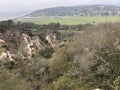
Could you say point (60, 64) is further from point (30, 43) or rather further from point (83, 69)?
point (30, 43)

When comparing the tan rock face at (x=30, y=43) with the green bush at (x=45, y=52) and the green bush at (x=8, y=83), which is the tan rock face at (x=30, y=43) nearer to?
the green bush at (x=45, y=52)

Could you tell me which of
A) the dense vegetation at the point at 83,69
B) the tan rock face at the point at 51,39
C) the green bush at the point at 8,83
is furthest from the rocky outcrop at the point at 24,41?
the green bush at the point at 8,83

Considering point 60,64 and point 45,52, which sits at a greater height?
point 60,64

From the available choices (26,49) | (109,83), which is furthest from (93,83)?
(26,49)

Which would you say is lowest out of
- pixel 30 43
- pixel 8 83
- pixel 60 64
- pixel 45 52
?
pixel 30 43

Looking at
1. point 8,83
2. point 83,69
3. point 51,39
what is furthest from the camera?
point 51,39

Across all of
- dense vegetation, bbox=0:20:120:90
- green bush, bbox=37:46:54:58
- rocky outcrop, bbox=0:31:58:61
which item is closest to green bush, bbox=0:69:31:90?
dense vegetation, bbox=0:20:120:90

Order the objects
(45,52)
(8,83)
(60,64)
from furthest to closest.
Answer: (45,52)
(60,64)
(8,83)

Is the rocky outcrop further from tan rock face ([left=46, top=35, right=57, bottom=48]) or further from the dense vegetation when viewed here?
the dense vegetation

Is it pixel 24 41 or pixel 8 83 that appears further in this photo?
pixel 24 41

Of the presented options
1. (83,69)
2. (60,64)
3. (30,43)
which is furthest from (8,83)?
(30,43)

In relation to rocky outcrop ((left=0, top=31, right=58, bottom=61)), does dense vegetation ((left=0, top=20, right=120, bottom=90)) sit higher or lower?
higher
